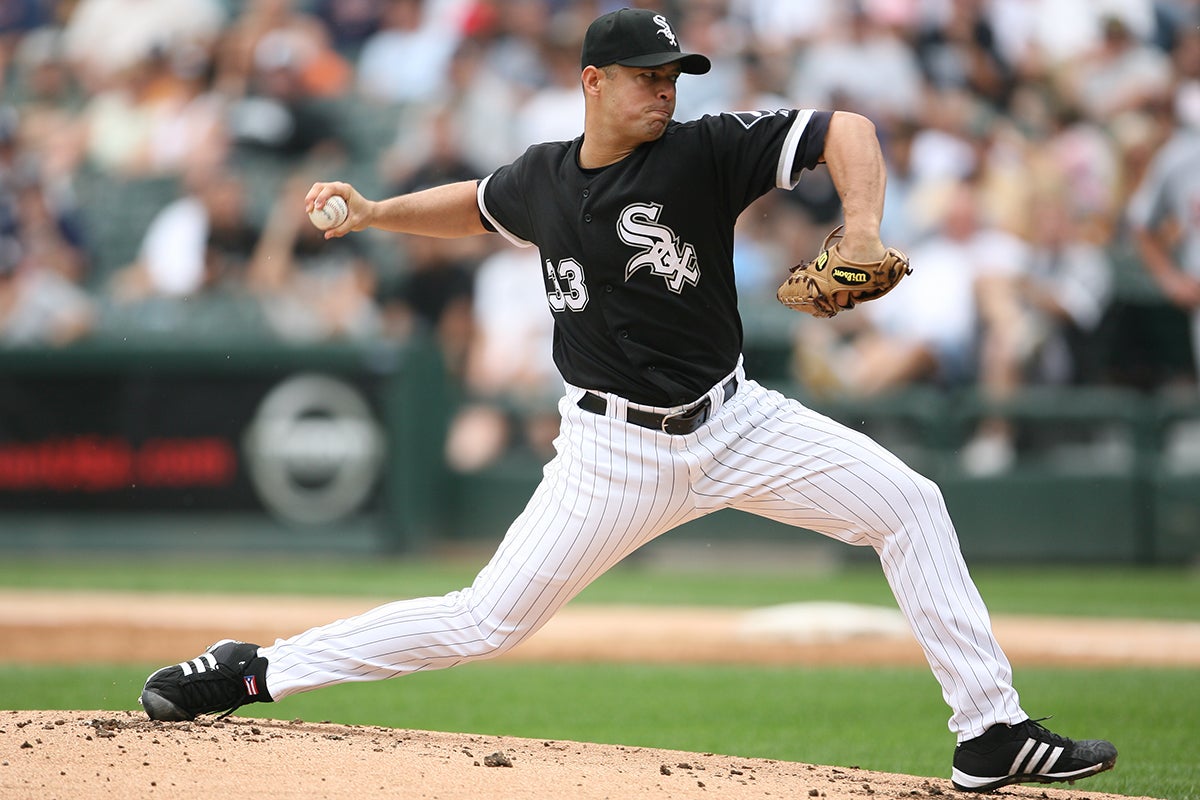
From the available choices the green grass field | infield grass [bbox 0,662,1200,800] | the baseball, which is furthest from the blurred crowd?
the baseball

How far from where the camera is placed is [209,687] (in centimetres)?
418

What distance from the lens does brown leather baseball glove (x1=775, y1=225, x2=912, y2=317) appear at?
361 centimetres

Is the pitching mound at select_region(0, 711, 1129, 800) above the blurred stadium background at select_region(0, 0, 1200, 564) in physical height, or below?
below

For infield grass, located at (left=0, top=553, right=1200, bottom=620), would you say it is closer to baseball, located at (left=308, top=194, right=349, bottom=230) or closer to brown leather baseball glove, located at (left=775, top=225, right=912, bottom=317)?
baseball, located at (left=308, top=194, right=349, bottom=230)

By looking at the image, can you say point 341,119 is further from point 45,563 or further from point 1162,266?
point 1162,266

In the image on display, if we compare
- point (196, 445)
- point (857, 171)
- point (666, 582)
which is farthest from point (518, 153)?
point (857, 171)

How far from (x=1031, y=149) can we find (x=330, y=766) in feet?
29.9

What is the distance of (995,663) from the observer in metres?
3.84

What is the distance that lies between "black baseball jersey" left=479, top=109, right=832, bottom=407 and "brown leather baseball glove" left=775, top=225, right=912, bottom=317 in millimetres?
259

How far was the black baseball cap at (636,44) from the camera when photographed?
3879 mm

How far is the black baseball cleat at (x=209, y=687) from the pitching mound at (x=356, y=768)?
0.05 metres

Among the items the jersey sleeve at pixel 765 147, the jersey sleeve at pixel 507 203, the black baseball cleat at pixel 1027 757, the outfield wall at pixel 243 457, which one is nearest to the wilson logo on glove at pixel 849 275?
the jersey sleeve at pixel 765 147

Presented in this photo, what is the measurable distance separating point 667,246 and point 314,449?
7452 mm

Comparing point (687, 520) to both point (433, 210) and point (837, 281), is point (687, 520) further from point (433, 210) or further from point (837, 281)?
point (433, 210)
